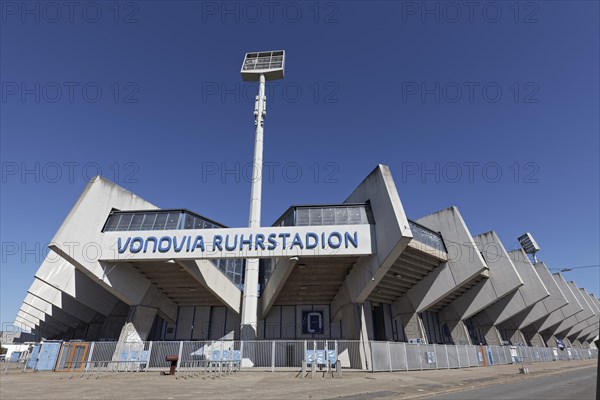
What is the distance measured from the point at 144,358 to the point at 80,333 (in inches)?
1453

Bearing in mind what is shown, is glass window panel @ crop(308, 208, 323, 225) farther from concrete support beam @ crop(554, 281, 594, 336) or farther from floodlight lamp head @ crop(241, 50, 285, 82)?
concrete support beam @ crop(554, 281, 594, 336)

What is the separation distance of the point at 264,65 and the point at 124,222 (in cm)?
2545

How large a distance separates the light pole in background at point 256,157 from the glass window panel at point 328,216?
8.18 meters

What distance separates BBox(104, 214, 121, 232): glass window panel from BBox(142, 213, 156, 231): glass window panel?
220 centimetres

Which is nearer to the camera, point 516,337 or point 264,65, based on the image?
point 264,65

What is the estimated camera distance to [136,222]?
27359 mm

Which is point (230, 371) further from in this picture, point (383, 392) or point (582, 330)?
point (582, 330)

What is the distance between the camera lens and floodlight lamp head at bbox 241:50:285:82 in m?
40.8

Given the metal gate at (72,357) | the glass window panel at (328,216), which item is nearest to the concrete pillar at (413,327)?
the glass window panel at (328,216)

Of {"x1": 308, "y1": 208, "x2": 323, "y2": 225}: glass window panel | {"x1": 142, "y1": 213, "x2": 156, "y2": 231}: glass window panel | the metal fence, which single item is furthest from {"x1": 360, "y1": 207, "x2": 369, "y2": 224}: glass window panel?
{"x1": 142, "y1": 213, "x2": 156, "y2": 231}: glass window panel

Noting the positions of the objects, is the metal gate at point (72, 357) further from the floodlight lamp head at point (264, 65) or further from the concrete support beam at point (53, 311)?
the floodlight lamp head at point (264, 65)

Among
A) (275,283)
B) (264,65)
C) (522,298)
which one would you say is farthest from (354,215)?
(522,298)

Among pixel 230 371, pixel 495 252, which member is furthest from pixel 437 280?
pixel 230 371

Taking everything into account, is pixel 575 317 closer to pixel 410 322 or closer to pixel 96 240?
pixel 410 322
